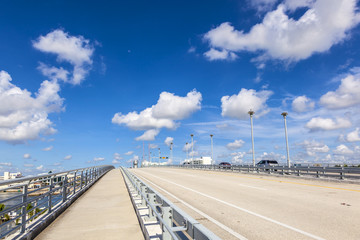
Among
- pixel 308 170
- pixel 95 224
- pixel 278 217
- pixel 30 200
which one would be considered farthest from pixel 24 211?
pixel 308 170

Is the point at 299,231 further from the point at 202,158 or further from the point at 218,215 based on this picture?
the point at 202,158

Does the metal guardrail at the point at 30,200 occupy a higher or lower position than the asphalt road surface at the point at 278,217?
higher

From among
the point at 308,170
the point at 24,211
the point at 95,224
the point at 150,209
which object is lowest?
the point at 95,224

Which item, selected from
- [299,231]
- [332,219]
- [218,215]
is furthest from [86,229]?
[332,219]

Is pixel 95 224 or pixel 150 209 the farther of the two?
pixel 95 224

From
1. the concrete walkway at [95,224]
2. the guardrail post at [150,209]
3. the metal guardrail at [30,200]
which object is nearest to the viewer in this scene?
the metal guardrail at [30,200]

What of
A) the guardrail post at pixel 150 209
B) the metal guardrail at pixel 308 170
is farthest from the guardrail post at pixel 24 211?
the metal guardrail at pixel 308 170

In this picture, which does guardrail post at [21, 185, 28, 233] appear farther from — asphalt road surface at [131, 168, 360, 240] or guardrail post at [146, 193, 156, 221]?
asphalt road surface at [131, 168, 360, 240]

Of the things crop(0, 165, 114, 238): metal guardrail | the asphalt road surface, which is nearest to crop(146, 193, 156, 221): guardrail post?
the asphalt road surface

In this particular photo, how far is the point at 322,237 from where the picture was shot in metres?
6.02

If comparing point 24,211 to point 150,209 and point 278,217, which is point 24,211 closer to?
point 150,209

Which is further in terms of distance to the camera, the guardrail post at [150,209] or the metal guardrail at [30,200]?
the guardrail post at [150,209]

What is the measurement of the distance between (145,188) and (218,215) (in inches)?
96.1

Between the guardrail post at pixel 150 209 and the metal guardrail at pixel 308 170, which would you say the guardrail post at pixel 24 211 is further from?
the metal guardrail at pixel 308 170
